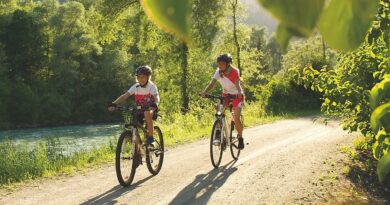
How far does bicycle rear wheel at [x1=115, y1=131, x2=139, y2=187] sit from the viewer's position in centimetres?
730

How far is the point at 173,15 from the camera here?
0.31 metres

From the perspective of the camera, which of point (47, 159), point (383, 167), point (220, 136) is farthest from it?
point (47, 159)

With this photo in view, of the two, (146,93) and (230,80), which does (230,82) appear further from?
(146,93)

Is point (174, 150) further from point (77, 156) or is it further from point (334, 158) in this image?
point (334, 158)

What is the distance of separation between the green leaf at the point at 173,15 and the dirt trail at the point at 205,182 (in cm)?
620

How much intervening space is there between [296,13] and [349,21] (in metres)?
0.07

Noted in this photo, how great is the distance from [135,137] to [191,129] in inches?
317

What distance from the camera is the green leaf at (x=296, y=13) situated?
12.5 inches

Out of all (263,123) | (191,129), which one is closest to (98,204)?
(191,129)

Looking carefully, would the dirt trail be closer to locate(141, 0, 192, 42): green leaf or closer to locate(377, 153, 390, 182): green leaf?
locate(377, 153, 390, 182): green leaf

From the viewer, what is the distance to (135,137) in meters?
7.48

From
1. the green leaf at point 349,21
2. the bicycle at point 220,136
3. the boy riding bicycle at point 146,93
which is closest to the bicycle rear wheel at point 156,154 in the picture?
the boy riding bicycle at point 146,93

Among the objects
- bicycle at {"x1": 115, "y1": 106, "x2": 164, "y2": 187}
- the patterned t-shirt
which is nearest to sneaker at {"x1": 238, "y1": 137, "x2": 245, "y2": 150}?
the patterned t-shirt

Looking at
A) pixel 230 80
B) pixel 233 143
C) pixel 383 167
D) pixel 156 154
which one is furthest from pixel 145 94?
pixel 383 167
